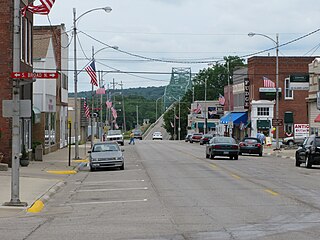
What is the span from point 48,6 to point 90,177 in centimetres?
792

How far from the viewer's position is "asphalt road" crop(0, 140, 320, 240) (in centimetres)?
1224

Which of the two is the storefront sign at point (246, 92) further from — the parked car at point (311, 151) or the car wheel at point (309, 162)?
the car wheel at point (309, 162)

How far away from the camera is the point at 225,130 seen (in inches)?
3762

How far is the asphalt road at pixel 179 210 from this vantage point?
1224 centimetres

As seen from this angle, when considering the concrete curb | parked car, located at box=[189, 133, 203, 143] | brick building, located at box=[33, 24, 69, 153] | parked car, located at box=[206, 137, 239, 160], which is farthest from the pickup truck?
the concrete curb

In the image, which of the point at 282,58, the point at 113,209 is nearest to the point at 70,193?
the point at 113,209

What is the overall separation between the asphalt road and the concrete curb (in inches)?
9.6

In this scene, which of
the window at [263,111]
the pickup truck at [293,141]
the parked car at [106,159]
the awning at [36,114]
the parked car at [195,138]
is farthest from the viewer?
the parked car at [195,138]

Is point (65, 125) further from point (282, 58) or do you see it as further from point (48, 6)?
point (48, 6)

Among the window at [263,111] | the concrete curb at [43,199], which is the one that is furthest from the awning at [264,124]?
the concrete curb at [43,199]

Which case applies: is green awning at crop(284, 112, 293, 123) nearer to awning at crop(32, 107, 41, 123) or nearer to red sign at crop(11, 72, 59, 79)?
awning at crop(32, 107, 41, 123)

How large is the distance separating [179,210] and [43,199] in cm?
511

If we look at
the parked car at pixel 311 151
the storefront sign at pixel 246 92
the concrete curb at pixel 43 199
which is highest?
the storefront sign at pixel 246 92

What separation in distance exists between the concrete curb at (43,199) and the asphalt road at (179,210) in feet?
0.80
